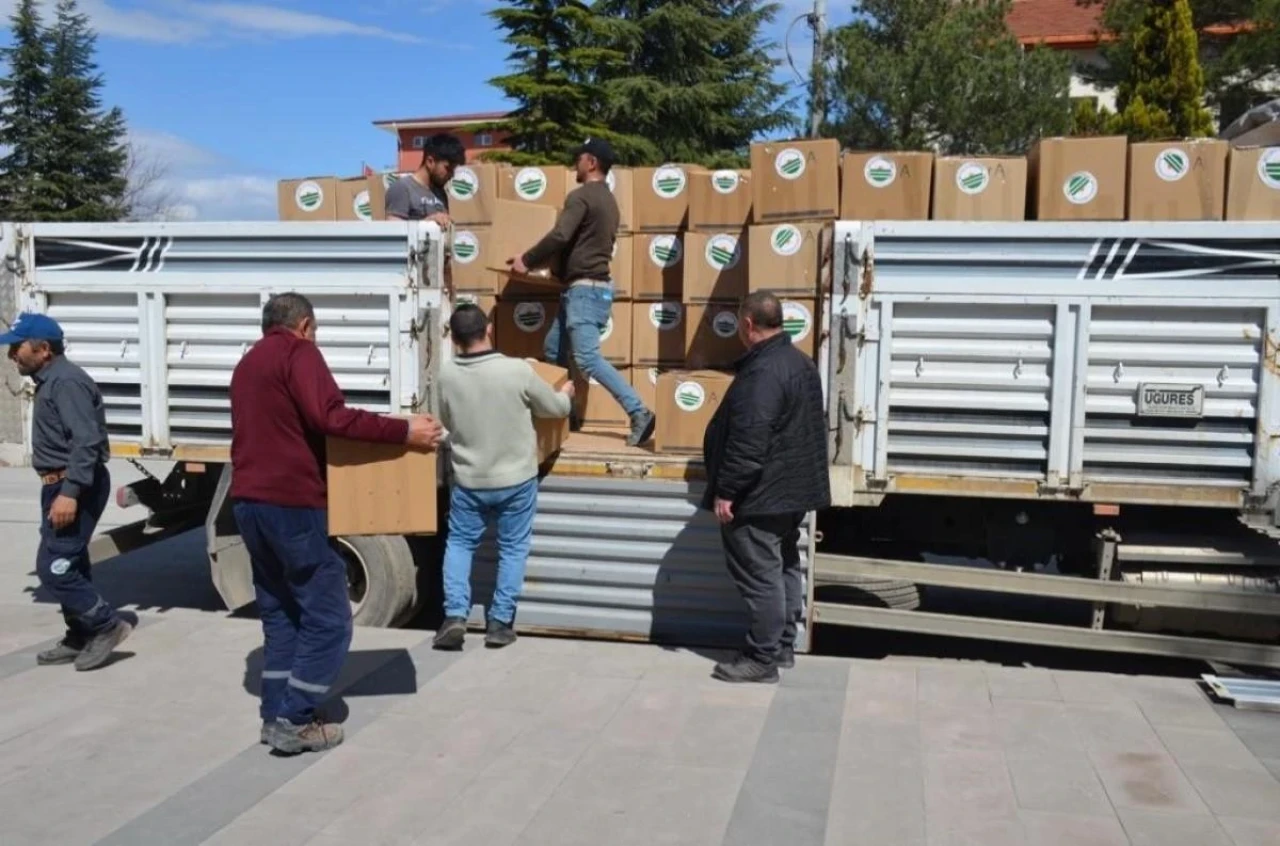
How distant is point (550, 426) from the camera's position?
5961 mm

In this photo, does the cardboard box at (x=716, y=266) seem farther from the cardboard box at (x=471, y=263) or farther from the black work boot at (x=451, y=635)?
the black work boot at (x=451, y=635)

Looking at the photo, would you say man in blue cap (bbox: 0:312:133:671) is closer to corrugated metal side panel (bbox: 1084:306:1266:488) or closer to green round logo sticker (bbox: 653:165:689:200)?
green round logo sticker (bbox: 653:165:689:200)

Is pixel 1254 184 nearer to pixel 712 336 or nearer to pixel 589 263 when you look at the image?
pixel 712 336

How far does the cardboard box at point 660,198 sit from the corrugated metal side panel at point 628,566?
6.21 ft

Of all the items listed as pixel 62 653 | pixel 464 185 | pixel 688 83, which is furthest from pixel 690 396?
pixel 688 83

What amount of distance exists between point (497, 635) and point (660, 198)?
113 inches

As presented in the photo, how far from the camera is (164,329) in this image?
6312 mm

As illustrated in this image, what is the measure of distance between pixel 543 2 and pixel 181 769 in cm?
2449

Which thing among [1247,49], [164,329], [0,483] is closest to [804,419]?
[164,329]

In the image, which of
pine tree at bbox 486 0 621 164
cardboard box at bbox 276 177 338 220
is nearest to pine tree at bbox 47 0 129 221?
pine tree at bbox 486 0 621 164

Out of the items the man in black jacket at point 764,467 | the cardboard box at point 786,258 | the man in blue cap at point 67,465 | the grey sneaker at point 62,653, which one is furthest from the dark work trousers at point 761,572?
the grey sneaker at point 62,653

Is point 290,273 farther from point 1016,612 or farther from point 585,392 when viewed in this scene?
point 1016,612

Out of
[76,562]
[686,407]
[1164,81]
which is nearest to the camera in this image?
[76,562]

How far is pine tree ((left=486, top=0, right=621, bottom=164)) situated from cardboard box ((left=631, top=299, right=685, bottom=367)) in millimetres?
19558
